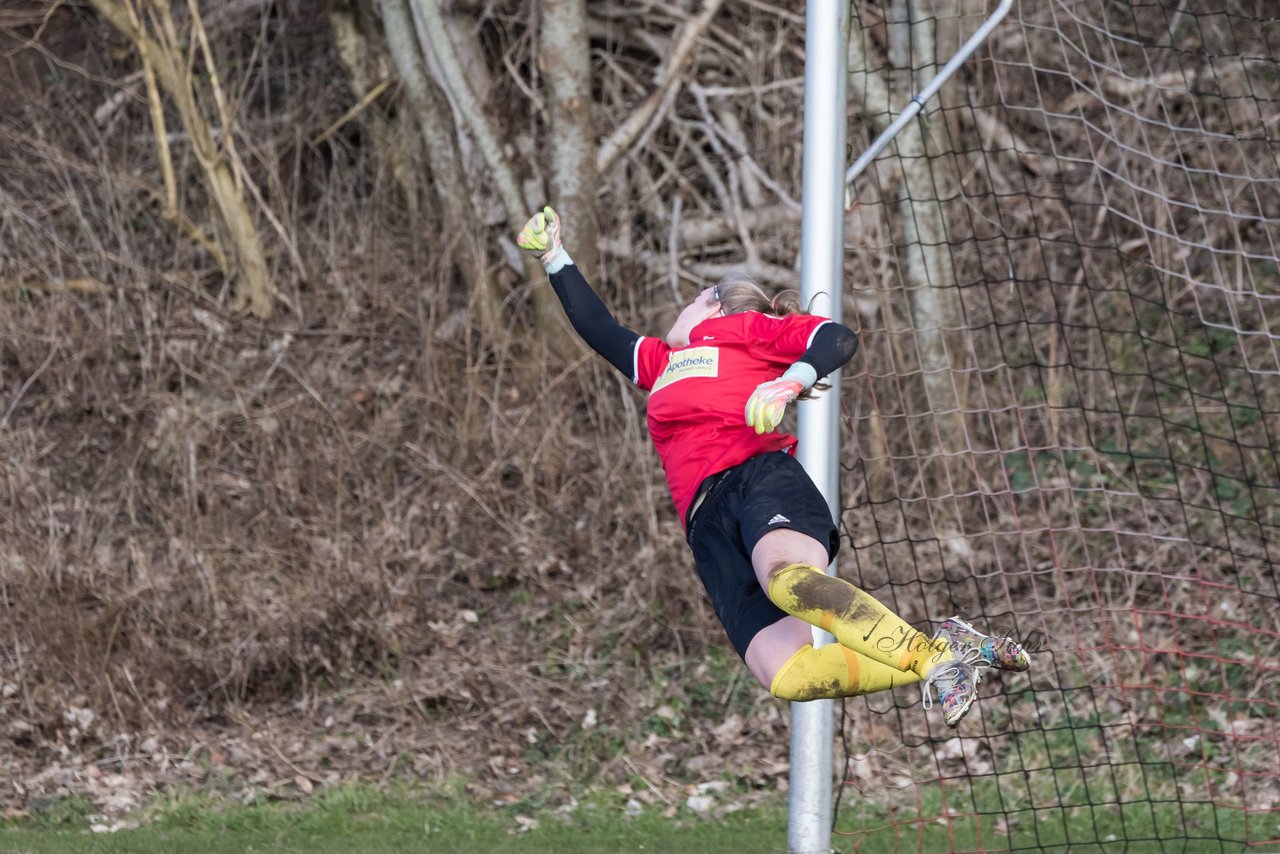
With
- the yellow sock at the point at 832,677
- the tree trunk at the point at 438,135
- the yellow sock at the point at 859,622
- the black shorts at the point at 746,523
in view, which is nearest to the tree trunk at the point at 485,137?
the tree trunk at the point at 438,135

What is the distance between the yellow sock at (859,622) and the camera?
11.6 ft

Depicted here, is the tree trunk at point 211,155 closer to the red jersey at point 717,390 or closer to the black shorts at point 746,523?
the red jersey at point 717,390

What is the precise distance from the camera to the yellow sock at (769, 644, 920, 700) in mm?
3781

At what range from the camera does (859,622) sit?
3.56m

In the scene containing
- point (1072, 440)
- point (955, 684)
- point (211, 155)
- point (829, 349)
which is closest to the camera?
point (955, 684)

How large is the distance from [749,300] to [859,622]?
3.85ft

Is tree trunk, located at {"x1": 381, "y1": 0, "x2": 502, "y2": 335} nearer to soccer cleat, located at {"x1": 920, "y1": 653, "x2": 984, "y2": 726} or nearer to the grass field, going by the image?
the grass field

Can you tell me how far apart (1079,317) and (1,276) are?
741 cm

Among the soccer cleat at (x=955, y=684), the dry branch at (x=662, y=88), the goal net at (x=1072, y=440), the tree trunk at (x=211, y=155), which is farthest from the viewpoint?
the dry branch at (x=662, y=88)

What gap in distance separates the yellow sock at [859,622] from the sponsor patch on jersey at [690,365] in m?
0.73

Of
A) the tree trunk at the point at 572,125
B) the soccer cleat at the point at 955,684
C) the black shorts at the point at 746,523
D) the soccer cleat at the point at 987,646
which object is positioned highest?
the tree trunk at the point at 572,125

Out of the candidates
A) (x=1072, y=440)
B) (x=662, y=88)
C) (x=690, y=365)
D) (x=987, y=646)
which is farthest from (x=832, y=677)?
(x=662, y=88)

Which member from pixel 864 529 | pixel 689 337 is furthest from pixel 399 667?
pixel 689 337

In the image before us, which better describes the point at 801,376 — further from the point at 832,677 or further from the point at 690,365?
the point at 832,677
